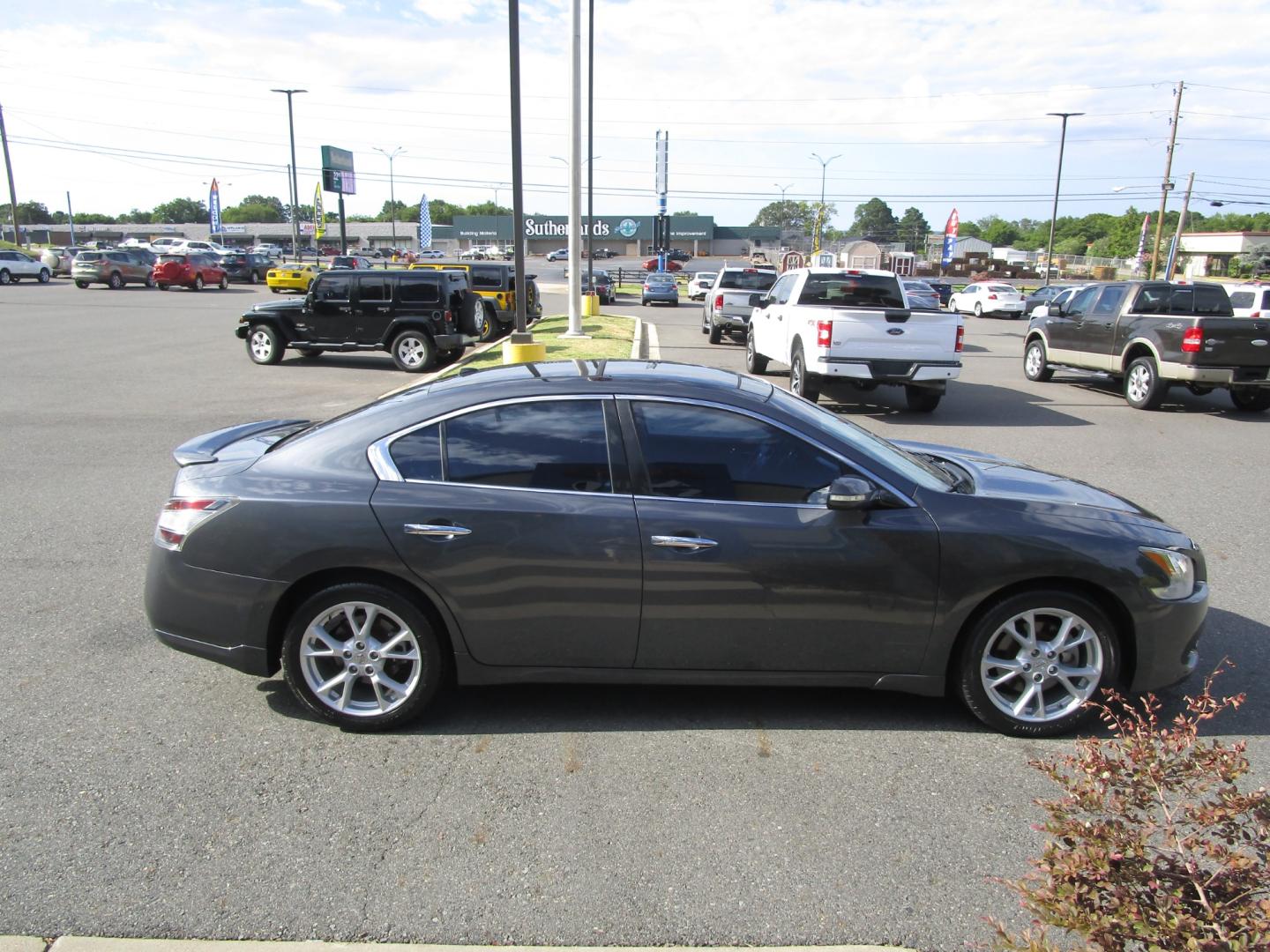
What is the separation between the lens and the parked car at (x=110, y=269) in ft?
134

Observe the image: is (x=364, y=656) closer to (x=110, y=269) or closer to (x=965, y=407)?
(x=965, y=407)

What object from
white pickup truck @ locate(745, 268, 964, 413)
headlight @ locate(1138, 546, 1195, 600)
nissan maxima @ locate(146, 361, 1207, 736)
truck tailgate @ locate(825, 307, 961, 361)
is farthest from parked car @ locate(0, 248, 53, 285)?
headlight @ locate(1138, 546, 1195, 600)

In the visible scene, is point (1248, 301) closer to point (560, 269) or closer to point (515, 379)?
point (515, 379)

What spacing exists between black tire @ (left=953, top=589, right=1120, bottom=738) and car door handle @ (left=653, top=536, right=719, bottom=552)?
121cm

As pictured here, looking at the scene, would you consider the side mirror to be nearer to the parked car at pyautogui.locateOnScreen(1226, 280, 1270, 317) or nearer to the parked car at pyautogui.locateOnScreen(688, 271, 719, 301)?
the parked car at pyautogui.locateOnScreen(1226, 280, 1270, 317)

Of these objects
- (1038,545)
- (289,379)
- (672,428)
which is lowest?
(289,379)

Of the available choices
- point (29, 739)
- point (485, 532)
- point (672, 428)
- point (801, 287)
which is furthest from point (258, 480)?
point (801, 287)

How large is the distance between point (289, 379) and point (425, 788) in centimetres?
1325

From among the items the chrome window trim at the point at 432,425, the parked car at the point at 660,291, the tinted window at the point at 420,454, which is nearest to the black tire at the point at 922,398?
the chrome window trim at the point at 432,425

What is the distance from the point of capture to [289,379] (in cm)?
1557

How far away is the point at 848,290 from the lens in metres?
14.5

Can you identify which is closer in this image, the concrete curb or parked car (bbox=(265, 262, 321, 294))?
the concrete curb

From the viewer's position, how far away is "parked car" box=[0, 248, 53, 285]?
4384cm

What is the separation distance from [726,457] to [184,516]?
7.84 feet
